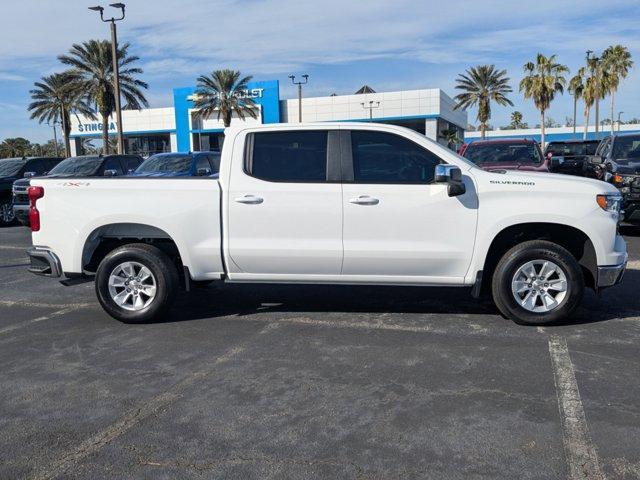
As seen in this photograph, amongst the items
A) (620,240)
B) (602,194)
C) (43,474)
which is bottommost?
(43,474)

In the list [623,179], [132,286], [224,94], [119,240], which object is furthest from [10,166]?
[224,94]

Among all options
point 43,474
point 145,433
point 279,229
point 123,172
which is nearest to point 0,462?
point 43,474

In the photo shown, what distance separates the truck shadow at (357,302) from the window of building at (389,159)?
1514 millimetres

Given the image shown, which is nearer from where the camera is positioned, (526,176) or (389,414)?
(389,414)

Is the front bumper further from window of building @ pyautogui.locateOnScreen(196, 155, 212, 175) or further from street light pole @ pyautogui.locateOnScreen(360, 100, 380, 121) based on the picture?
street light pole @ pyautogui.locateOnScreen(360, 100, 380, 121)

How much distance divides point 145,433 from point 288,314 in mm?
2818

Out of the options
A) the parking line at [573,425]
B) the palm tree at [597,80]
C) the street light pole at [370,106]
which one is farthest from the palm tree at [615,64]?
the parking line at [573,425]

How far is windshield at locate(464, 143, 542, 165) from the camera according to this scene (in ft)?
40.8

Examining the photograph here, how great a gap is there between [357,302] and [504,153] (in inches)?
288

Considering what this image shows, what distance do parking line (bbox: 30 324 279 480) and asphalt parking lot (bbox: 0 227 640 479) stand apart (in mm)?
14

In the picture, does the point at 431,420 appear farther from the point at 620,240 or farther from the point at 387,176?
the point at 620,240

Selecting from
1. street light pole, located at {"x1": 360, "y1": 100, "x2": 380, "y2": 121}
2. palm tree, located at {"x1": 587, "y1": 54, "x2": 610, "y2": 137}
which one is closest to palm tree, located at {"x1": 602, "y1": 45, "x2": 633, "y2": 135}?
palm tree, located at {"x1": 587, "y1": 54, "x2": 610, "y2": 137}

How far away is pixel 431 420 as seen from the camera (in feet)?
12.4

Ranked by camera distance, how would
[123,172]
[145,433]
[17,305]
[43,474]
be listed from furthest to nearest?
[123,172], [17,305], [145,433], [43,474]
